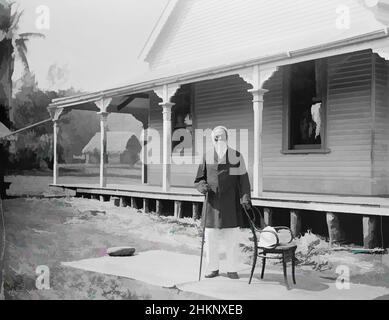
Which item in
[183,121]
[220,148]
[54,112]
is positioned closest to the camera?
[220,148]

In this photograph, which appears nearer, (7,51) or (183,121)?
(7,51)

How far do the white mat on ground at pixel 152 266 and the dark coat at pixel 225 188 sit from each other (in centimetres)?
76

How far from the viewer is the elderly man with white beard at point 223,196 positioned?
7.06m

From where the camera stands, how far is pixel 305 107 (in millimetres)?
12008

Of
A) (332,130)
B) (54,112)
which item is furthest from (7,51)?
(332,130)

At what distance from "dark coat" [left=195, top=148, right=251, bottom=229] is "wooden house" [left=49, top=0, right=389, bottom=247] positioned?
2664 millimetres

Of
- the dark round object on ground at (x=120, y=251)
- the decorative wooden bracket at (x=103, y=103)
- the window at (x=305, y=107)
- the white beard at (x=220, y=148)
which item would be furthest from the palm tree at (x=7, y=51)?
the window at (x=305, y=107)

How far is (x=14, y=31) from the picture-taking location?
7.63 meters

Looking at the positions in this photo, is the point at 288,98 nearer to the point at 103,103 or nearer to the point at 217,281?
the point at 103,103

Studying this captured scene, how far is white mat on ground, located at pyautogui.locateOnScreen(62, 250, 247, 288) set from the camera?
7.10m

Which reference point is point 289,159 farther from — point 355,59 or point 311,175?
point 355,59

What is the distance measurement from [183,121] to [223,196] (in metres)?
7.70
